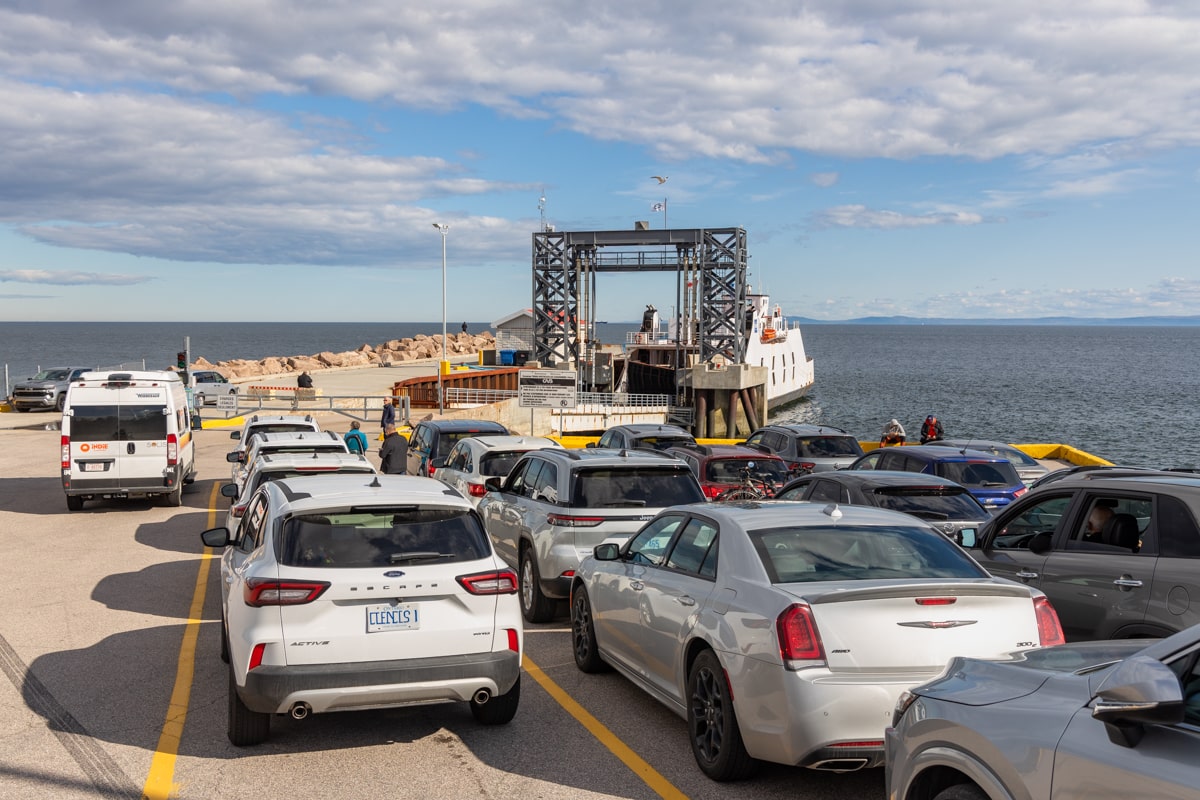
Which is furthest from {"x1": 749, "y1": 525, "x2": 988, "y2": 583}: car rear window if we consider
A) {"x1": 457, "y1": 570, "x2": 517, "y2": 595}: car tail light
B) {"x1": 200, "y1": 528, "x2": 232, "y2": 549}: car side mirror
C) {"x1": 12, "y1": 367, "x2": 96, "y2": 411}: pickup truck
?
{"x1": 12, "y1": 367, "x2": 96, "y2": 411}: pickup truck

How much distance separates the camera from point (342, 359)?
86312 mm

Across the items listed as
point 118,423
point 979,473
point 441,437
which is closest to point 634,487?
point 979,473

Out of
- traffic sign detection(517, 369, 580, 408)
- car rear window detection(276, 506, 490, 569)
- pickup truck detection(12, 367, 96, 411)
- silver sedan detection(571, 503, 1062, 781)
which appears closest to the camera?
silver sedan detection(571, 503, 1062, 781)

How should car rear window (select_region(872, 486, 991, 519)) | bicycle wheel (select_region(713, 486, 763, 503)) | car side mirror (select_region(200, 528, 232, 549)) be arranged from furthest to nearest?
bicycle wheel (select_region(713, 486, 763, 503)), car rear window (select_region(872, 486, 991, 519)), car side mirror (select_region(200, 528, 232, 549))

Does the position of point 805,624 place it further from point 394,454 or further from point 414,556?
point 394,454

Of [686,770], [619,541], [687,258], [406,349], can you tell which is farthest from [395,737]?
[406,349]

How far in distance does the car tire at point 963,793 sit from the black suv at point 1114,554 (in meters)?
3.10

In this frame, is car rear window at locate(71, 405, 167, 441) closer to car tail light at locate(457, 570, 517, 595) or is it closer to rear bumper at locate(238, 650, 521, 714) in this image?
rear bumper at locate(238, 650, 521, 714)

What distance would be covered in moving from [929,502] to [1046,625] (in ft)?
18.4

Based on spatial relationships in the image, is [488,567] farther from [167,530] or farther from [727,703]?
[167,530]

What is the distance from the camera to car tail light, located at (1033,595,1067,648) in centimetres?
561

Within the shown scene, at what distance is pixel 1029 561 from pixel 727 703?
316 cm

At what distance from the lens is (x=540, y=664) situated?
8695 millimetres

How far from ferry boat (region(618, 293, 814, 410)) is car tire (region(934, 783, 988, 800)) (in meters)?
54.4
